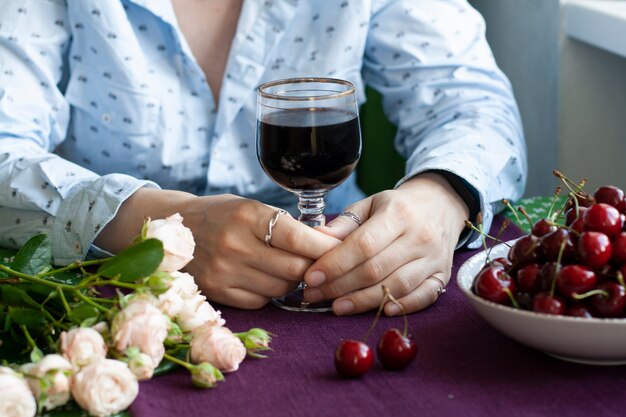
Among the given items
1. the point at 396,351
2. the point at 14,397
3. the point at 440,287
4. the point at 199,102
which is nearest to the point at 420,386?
the point at 396,351

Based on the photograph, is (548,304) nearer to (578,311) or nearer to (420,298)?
(578,311)

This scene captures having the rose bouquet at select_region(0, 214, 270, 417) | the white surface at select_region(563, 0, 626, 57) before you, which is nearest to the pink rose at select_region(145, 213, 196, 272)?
the rose bouquet at select_region(0, 214, 270, 417)

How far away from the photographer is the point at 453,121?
4.94 ft

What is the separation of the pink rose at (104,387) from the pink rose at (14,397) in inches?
1.7

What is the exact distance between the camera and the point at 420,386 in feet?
2.82

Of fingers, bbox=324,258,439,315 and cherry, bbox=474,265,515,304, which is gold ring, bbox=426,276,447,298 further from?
cherry, bbox=474,265,515,304

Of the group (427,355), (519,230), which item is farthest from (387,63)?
(427,355)

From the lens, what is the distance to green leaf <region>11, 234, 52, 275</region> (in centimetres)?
100

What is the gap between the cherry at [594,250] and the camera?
85 centimetres

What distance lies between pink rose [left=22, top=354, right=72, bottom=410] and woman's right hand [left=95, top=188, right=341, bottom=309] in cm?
31

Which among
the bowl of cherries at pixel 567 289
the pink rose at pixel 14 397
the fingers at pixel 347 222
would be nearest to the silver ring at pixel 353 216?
the fingers at pixel 347 222

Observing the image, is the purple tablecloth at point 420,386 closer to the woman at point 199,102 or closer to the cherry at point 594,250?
the cherry at point 594,250

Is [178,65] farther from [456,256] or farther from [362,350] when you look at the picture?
[362,350]

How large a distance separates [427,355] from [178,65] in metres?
0.84
